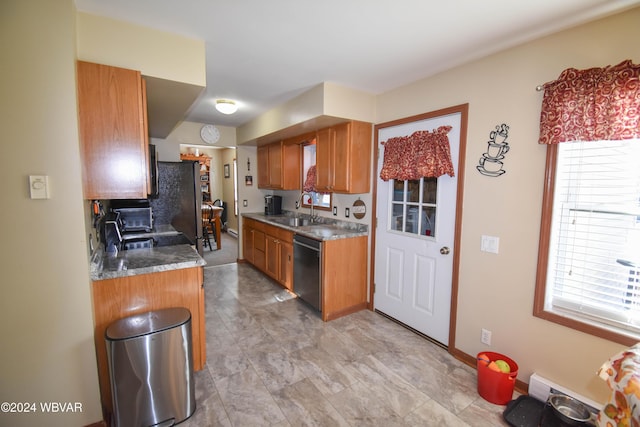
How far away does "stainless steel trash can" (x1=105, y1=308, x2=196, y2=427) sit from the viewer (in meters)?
1.52

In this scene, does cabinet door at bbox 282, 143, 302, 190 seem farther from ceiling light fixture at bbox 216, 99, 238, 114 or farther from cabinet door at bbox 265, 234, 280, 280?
ceiling light fixture at bbox 216, 99, 238, 114

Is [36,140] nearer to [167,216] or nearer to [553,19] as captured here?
[167,216]

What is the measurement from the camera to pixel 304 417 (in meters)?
1.77

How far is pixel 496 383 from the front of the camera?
1850mm

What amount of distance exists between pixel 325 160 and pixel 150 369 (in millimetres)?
2557

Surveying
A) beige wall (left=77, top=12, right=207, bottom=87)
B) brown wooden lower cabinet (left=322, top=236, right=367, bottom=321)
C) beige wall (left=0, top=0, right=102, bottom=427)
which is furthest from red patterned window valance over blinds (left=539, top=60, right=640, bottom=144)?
beige wall (left=0, top=0, right=102, bottom=427)

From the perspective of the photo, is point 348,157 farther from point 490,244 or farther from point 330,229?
point 490,244

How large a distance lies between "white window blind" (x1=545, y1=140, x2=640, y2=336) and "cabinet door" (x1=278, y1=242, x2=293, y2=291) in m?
2.63

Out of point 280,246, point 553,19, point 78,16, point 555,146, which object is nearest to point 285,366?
point 280,246

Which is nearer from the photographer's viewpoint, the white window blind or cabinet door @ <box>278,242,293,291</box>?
the white window blind

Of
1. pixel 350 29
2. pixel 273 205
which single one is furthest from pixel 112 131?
pixel 273 205

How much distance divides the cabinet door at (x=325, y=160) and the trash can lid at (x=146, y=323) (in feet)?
6.70

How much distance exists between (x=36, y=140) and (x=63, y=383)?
1332 mm

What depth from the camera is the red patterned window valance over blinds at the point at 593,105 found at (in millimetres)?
1488
